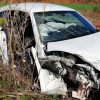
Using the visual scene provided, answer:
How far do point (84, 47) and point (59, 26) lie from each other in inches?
46.1

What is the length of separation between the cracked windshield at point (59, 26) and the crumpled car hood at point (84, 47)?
13.7 inches

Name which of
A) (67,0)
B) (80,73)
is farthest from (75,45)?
(67,0)

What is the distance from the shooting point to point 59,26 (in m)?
5.65

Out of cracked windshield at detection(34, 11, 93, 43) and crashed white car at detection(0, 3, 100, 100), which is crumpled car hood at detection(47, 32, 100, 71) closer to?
crashed white car at detection(0, 3, 100, 100)

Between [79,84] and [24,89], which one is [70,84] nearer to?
[79,84]

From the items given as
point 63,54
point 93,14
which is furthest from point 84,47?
point 93,14

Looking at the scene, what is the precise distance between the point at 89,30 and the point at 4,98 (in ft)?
7.48

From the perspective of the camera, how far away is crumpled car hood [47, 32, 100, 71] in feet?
14.3

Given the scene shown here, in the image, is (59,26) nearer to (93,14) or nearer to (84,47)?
(84,47)

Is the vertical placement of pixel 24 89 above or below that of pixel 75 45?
below

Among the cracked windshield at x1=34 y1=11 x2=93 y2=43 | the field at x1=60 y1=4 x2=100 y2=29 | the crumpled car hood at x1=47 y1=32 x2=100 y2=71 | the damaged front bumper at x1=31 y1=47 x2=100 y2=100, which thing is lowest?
the damaged front bumper at x1=31 y1=47 x2=100 y2=100

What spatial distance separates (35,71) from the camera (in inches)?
192

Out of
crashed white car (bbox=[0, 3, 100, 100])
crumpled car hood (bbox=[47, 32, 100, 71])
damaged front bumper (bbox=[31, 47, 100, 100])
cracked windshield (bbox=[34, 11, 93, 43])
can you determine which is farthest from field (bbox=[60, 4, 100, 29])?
damaged front bumper (bbox=[31, 47, 100, 100])

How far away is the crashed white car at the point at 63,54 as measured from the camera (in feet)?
14.6
